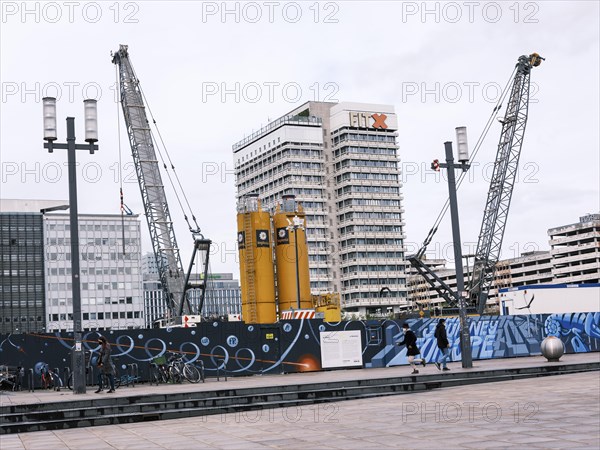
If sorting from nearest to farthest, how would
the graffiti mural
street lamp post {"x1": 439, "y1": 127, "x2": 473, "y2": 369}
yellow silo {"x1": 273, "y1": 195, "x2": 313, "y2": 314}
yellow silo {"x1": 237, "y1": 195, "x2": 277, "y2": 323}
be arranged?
street lamp post {"x1": 439, "y1": 127, "x2": 473, "y2": 369} → the graffiti mural → yellow silo {"x1": 237, "y1": 195, "x2": 277, "y2": 323} → yellow silo {"x1": 273, "y1": 195, "x2": 313, "y2": 314}

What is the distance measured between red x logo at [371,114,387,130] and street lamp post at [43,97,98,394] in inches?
5825

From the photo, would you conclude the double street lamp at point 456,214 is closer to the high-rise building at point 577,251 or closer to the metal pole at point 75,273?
the metal pole at point 75,273

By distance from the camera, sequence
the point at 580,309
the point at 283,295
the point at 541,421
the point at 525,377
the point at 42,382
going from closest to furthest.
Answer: the point at 541,421, the point at 525,377, the point at 42,382, the point at 580,309, the point at 283,295

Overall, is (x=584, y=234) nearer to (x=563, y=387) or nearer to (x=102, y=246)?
(x=102, y=246)

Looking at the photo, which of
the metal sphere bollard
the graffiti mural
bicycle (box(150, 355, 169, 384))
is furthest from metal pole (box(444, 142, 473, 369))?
bicycle (box(150, 355, 169, 384))

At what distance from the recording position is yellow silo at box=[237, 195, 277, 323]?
56.2 metres

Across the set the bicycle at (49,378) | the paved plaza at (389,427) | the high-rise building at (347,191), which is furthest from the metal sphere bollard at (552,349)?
the high-rise building at (347,191)

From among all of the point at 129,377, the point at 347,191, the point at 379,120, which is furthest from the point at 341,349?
the point at 379,120

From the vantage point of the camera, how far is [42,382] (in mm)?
30094

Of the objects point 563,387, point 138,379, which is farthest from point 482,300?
point 563,387

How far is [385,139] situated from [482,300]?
95898 mm

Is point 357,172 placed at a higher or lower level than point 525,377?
higher

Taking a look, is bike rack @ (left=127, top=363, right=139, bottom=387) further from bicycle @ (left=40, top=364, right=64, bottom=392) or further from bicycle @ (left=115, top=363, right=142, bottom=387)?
bicycle @ (left=40, top=364, right=64, bottom=392)

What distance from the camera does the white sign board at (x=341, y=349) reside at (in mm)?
34656
